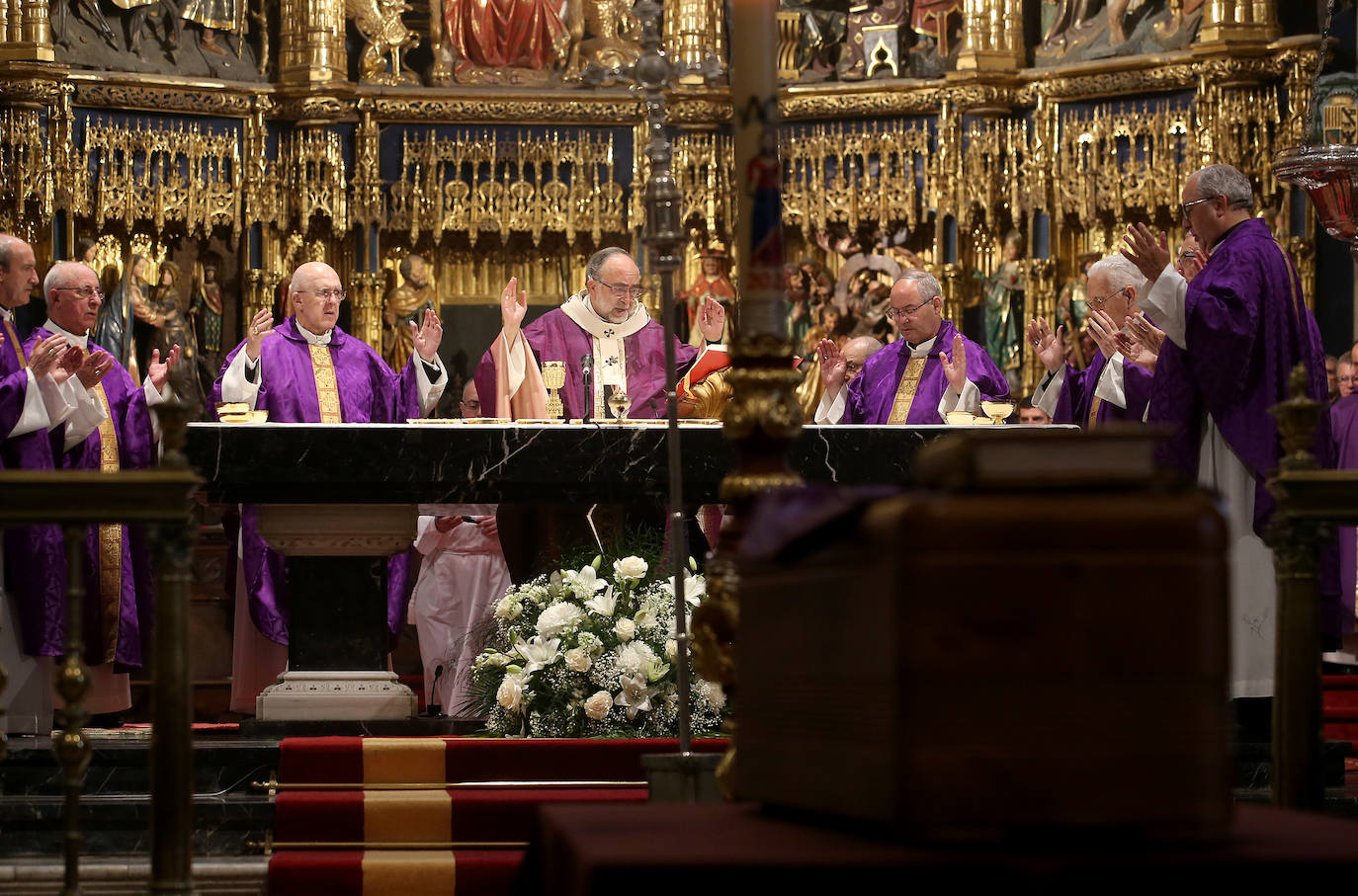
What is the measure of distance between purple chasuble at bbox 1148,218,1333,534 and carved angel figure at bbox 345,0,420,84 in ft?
22.6

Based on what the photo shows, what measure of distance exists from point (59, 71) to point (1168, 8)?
21.7ft

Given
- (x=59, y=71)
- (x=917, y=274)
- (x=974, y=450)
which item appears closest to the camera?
(x=974, y=450)

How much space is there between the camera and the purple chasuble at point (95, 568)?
632 cm

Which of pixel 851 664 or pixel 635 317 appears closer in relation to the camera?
pixel 851 664

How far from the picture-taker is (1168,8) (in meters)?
11.0

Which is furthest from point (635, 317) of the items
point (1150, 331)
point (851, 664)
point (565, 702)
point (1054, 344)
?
point (851, 664)

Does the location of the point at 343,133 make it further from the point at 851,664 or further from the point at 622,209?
the point at 851,664

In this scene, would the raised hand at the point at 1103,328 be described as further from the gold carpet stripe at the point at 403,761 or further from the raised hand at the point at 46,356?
the raised hand at the point at 46,356

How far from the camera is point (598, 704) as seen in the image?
210 inches

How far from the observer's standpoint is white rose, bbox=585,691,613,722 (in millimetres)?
5324

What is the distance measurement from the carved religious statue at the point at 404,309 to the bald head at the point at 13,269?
4577 mm

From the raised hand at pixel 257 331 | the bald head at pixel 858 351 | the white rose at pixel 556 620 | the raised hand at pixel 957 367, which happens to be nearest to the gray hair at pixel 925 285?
the raised hand at pixel 957 367

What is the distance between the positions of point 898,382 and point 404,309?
427 cm

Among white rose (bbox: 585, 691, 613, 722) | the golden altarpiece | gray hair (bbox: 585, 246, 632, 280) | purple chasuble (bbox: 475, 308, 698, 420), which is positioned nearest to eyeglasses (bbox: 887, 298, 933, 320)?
purple chasuble (bbox: 475, 308, 698, 420)
